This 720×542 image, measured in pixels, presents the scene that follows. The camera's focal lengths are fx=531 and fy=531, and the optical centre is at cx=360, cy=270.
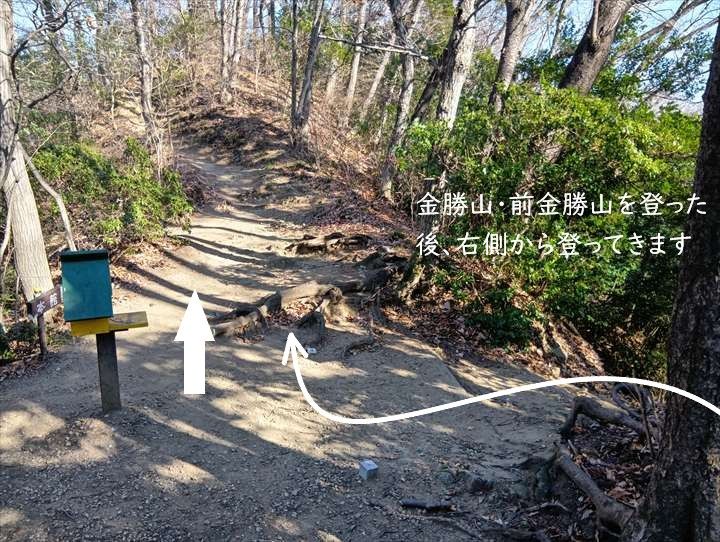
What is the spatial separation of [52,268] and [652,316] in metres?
10.1

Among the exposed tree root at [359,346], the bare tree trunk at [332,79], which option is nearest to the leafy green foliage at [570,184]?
the exposed tree root at [359,346]

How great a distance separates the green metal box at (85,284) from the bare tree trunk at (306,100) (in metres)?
13.5

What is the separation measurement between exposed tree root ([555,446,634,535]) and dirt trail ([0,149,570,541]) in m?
0.52

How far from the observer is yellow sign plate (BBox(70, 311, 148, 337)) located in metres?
4.61

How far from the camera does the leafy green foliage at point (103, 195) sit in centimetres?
963

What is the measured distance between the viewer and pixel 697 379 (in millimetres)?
2422

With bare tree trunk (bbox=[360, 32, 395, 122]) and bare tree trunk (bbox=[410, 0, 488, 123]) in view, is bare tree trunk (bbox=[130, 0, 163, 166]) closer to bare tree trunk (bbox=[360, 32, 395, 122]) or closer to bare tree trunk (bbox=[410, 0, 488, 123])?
bare tree trunk (bbox=[410, 0, 488, 123])

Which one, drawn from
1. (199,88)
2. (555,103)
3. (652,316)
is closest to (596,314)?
(652,316)

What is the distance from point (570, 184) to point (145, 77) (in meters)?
10.7

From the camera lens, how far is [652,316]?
304 inches

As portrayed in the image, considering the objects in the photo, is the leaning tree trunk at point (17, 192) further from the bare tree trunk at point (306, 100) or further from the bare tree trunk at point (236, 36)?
the bare tree trunk at point (236, 36)

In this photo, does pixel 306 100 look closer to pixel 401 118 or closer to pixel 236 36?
pixel 401 118

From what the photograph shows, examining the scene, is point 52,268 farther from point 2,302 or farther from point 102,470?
point 102,470

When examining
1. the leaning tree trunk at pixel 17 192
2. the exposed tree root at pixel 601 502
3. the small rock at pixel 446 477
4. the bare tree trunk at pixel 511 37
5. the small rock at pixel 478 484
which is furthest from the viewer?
the bare tree trunk at pixel 511 37
